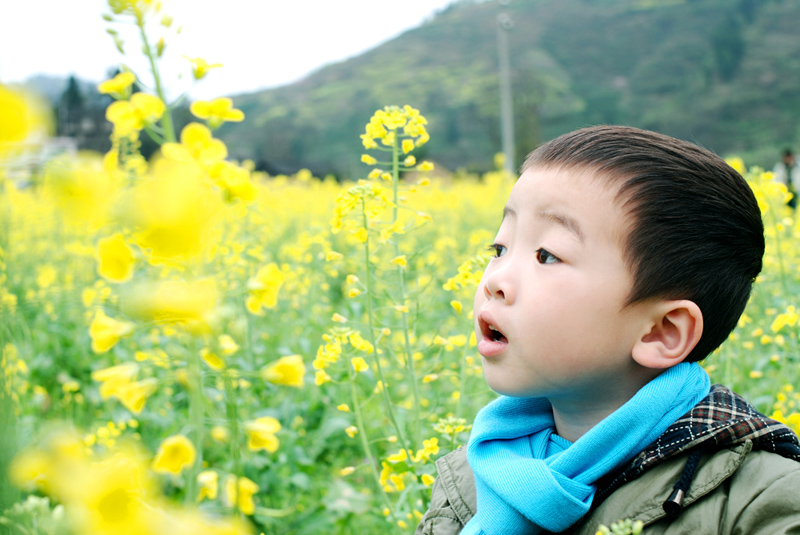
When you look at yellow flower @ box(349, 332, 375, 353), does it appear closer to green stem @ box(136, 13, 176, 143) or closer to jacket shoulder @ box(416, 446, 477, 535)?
jacket shoulder @ box(416, 446, 477, 535)

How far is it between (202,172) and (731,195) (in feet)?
3.25

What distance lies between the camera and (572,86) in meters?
54.7

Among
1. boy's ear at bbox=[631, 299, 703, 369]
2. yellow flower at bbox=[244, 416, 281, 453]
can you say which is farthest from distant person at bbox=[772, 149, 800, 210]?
yellow flower at bbox=[244, 416, 281, 453]

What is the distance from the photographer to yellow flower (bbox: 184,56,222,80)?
74 cm

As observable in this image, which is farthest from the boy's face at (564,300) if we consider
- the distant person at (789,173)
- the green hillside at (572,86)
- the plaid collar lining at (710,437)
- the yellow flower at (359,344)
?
the green hillside at (572,86)

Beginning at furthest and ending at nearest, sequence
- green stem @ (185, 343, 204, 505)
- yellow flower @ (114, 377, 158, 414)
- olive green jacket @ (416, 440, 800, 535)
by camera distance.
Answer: olive green jacket @ (416, 440, 800, 535) < yellow flower @ (114, 377, 158, 414) < green stem @ (185, 343, 204, 505)

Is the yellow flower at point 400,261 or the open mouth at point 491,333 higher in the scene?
the yellow flower at point 400,261

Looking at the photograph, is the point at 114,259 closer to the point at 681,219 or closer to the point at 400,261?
the point at 681,219

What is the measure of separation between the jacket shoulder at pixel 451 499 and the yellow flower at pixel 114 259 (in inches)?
37.2

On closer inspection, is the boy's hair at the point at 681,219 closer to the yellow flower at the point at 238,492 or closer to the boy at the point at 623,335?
the boy at the point at 623,335

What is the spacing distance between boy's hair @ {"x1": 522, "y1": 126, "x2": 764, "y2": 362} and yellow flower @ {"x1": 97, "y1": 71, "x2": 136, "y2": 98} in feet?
2.41

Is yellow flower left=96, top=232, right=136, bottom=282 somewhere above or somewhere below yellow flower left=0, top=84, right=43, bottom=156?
below

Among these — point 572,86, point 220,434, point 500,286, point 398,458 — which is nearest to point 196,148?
point 220,434

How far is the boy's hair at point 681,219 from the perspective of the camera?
1106mm
